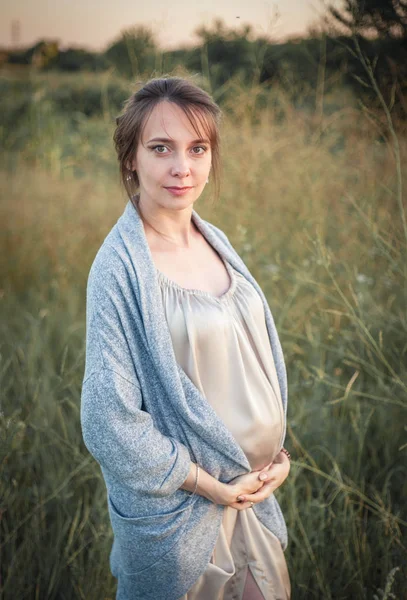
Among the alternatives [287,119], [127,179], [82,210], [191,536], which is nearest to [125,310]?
[127,179]

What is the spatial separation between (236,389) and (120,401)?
311 mm

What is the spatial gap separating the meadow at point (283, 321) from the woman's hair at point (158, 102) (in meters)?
0.58

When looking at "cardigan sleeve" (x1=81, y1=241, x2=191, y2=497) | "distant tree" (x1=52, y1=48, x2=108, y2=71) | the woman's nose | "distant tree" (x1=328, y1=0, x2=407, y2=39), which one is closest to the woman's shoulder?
"cardigan sleeve" (x1=81, y1=241, x2=191, y2=497)

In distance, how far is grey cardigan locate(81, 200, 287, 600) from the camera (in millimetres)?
1295

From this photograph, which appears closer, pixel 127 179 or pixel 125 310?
pixel 125 310

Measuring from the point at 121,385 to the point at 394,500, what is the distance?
1.67 meters

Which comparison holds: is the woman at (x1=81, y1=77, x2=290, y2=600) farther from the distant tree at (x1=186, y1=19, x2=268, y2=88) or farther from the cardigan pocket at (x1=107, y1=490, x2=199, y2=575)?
the distant tree at (x1=186, y1=19, x2=268, y2=88)

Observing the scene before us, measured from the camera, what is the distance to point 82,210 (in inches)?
175

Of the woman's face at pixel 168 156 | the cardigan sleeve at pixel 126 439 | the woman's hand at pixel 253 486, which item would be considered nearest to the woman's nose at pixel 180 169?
the woman's face at pixel 168 156

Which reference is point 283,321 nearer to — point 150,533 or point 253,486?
point 253,486

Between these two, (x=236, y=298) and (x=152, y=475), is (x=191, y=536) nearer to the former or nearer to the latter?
(x=152, y=475)

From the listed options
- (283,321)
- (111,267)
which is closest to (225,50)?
(283,321)

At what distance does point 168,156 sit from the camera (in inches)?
55.6

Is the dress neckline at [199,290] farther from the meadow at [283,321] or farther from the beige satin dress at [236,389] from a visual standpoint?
the meadow at [283,321]
